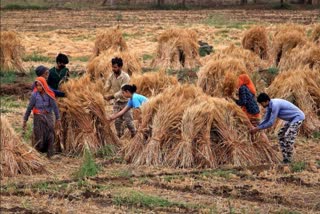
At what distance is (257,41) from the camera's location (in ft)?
76.0

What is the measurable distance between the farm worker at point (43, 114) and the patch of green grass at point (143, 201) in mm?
2797

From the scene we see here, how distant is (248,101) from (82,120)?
2.55 meters

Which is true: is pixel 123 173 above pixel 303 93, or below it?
below

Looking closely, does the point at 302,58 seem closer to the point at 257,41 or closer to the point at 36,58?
the point at 257,41

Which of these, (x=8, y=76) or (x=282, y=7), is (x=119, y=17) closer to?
(x=282, y=7)

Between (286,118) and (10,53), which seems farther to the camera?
(10,53)

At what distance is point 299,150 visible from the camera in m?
13.1

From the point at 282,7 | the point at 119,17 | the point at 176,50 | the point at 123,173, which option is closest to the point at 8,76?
the point at 176,50

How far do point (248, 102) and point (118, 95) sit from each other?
204cm

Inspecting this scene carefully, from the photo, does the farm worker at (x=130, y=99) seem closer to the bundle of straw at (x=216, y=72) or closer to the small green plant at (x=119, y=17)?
the bundle of straw at (x=216, y=72)

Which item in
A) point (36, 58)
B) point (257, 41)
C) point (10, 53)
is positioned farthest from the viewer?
point (36, 58)

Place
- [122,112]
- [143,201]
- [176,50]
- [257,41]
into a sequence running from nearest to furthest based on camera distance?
[143,201]
[122,112]
[176,50]
[257,41]

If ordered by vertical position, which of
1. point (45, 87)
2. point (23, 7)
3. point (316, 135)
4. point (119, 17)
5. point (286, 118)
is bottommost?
point (23, 7)

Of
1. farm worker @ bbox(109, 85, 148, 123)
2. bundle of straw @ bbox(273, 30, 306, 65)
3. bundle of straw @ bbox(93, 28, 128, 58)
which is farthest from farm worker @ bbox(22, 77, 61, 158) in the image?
bundle of straw @ bbox(273, 30, 306, 65)
